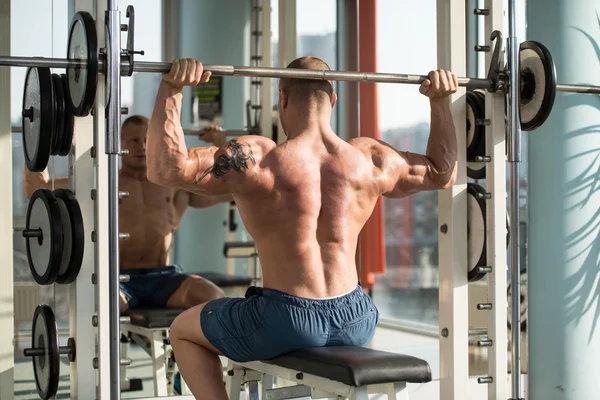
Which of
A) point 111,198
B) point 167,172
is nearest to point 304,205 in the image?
point 167,172

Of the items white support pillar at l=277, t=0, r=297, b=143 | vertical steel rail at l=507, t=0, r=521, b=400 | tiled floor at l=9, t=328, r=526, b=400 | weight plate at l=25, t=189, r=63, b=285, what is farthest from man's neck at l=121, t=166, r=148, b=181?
vertical steel rail at l=507, t=0, r=521, b=400

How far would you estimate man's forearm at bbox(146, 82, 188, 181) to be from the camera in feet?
8.82

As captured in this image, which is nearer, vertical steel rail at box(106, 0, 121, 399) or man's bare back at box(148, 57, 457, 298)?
vertical steel rail at box(106, 0, 121, 399)

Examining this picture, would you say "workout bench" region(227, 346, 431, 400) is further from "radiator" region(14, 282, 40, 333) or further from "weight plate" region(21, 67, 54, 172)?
"radiator" region(14, 282, 40, 333)

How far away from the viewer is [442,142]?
10.3 ft

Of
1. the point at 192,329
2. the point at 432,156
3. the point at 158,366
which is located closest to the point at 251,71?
the point at 432,156

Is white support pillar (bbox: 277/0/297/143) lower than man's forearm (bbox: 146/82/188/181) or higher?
higher

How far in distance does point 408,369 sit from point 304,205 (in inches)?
24.7

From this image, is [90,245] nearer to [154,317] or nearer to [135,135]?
[154,317]

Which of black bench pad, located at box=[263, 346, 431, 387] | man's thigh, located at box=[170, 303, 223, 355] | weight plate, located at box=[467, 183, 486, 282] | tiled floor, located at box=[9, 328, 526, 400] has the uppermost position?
weight plate, located at box=[467, 183, 486, 282]

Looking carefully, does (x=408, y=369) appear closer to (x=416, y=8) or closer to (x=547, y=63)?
(x=547, y=63)

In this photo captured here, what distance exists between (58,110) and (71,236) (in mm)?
421

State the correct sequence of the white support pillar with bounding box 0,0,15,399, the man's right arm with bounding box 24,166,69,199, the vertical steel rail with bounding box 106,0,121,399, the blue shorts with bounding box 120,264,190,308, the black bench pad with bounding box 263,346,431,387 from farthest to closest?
1. the blue shorts with bounding box 120,264,190,308
2. the man's right arm with bounding box 24,166,69,199
3. the white support pillar with bounding box 0,0,15,399
4. the vertical steel rail with bounding box 106,0,121,399
5. the black bench pad with bounding box 263,346,431,387

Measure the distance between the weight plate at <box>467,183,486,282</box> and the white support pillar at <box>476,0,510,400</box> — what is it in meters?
0.02
